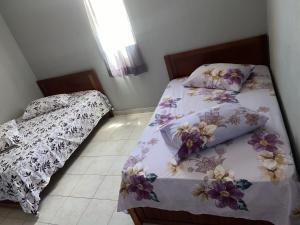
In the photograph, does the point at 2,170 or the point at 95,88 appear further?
the point at 95,88

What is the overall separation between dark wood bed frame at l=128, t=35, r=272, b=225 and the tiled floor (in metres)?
0.23

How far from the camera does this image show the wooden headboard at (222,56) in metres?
2.53

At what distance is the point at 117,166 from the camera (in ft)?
8.35

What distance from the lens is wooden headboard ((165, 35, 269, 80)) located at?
2.53 meters

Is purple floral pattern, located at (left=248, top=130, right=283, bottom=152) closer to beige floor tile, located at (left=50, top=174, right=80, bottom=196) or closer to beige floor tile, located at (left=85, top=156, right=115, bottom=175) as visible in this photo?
beige floor tile, located at (left=85, top=156, right=115, bottom=175)

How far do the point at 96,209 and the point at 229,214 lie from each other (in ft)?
3.91

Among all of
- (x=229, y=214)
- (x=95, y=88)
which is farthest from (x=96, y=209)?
(x=95, y=88)

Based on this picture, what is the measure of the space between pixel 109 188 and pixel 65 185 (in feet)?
1.78

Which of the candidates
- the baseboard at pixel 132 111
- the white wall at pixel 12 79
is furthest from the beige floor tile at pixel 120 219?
the white wall at pixel 12 79

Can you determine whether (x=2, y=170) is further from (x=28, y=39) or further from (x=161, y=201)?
(x=28, y=39)

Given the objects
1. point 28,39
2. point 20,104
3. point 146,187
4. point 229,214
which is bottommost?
point 229,214

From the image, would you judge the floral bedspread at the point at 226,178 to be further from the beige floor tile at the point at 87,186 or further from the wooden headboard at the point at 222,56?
the wooden headboard at the point at 222,56

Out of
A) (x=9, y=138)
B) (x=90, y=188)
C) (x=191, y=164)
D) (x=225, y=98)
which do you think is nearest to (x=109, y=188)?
(x=90, y=188)

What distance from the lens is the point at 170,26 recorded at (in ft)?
8.97
